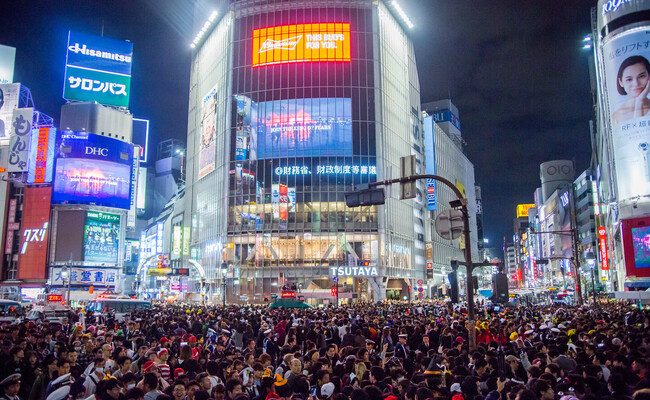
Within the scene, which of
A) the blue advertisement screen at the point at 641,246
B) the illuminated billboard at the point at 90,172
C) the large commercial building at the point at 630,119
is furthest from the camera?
the illuminated billboard at the point at 90,172

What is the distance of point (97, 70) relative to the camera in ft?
322

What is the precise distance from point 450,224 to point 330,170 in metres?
66.1

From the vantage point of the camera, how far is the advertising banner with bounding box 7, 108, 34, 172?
84.6 m

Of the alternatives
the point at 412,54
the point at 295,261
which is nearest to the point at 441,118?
the point at 412,54

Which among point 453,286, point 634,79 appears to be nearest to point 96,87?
point 634,79

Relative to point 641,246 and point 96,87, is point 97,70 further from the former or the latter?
point 641,246

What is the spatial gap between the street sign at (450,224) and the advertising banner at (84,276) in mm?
82847

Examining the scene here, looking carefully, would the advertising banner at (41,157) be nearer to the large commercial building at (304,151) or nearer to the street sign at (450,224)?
the large commercial building at (304,151)

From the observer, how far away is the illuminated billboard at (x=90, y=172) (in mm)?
86812

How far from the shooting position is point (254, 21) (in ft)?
289

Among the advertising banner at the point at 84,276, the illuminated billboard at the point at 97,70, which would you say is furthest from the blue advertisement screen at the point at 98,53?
the advertising banner at the point at 84,276

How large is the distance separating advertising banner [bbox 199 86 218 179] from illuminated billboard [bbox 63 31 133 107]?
630 inches

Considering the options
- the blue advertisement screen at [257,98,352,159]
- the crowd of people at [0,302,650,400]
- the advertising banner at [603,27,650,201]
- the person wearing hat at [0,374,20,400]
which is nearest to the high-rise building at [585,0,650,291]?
the advertising banner at [603,27,650,201]

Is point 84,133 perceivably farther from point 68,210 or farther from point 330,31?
point 330,31
